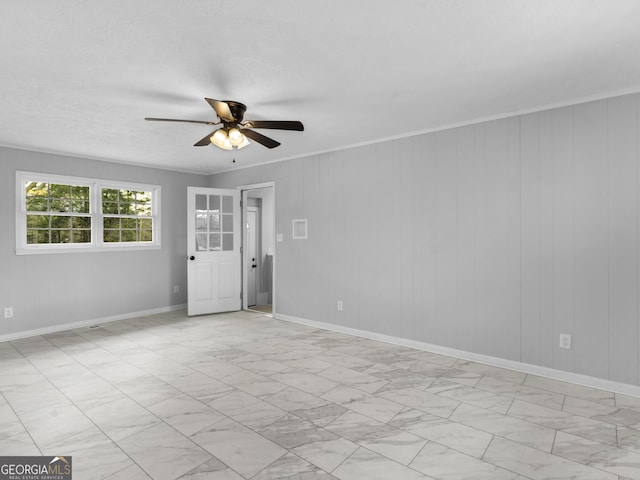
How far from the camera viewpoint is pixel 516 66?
8.86ft

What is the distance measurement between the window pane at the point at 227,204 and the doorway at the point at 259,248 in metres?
0.30

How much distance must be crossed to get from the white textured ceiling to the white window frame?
1199mm

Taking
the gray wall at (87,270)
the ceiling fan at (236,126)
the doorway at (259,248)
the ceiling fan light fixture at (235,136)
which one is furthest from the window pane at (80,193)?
the ceiling fan light fixture at (235,136)

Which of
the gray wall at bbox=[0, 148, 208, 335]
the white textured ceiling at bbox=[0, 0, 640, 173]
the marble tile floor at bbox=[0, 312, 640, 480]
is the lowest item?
the marble tile floor at bbox=[0, 312, 640, 480]

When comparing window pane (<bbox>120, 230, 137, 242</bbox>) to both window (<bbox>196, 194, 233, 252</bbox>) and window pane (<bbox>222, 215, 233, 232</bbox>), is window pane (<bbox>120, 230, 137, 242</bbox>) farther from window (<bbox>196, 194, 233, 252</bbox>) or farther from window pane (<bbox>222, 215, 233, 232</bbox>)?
window pane (<bbox>222, 215, 233, 232</bbox>)

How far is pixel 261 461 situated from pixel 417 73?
283 centimetres

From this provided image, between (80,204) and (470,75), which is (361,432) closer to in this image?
(470,75)

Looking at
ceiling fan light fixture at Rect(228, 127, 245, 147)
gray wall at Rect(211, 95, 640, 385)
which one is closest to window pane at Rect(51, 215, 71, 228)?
gray wall at Rect(211, 95, 640, 385)

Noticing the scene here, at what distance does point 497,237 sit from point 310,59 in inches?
102

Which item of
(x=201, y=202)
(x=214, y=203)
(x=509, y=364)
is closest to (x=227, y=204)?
(x=214, y=203)

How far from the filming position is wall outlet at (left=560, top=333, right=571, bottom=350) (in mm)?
3444

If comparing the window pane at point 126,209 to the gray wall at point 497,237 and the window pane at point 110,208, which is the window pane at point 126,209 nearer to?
the window pane at point 110,208

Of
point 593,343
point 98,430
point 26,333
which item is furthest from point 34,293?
point 593,343

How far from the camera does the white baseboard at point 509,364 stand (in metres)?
3.23
